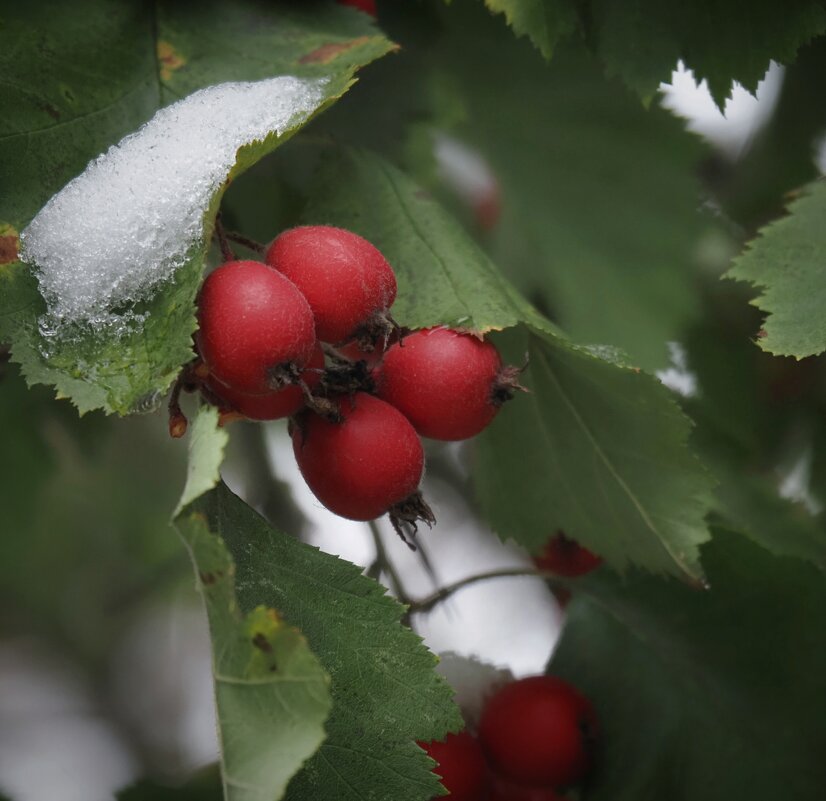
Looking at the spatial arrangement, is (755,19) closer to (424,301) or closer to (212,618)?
(424,301)

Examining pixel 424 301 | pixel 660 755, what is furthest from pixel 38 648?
pixel 424 301

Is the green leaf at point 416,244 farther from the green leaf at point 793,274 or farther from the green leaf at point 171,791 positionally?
the green leaf at point 171,791

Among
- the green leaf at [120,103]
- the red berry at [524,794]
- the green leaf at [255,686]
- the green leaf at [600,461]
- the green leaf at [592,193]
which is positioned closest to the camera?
the green leaf at [255,686]

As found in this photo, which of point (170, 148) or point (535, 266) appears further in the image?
point (535, 266)

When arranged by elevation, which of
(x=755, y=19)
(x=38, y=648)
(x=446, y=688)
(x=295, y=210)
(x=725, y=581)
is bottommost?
Result: (x=38, y=648)

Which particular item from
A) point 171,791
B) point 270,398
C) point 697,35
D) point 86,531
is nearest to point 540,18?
point 697,35

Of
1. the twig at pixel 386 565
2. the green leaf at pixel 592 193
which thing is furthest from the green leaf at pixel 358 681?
the green leaf at pixel 592 193

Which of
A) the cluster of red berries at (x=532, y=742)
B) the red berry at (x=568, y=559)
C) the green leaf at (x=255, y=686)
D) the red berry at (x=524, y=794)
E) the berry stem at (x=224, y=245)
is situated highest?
the berry stem at (x=224, y=245)
